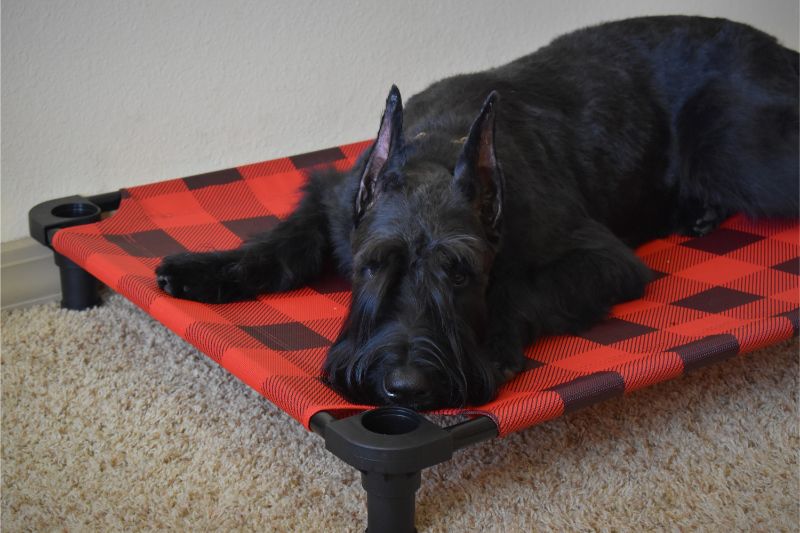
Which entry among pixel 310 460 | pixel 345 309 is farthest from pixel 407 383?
pixel 345 309

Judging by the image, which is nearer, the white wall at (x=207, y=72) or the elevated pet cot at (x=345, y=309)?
the elevated pet cot at (x=345, y=309)

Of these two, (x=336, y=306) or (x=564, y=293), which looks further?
(x=336, y=306)

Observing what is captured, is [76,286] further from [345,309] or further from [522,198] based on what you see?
[522,198]

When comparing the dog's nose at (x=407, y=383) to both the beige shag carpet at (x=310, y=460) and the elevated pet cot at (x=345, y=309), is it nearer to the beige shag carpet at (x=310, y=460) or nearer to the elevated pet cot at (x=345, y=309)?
the elevated pet cot at (x=345, y=309)

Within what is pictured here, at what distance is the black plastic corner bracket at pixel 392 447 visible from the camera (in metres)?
1.89

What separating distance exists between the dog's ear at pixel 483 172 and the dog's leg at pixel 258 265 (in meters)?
0.64

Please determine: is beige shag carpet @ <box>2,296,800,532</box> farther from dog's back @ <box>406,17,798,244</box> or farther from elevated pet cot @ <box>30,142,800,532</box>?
dog's back @ <box>406,17,798,244</box>

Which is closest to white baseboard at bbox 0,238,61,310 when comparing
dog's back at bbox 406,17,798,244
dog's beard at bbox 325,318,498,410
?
dog's back at bbox 406,17,798,244

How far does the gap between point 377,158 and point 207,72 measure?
1.36 metres

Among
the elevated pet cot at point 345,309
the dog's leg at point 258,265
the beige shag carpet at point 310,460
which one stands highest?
the dog's leg at point 258,265

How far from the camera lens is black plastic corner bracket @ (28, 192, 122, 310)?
2.99 m

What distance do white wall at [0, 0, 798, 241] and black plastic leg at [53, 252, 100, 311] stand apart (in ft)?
0.93

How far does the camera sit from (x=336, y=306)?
105 inches

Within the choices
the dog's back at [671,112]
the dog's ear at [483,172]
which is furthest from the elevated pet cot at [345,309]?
the dog's ear at [483,172]
